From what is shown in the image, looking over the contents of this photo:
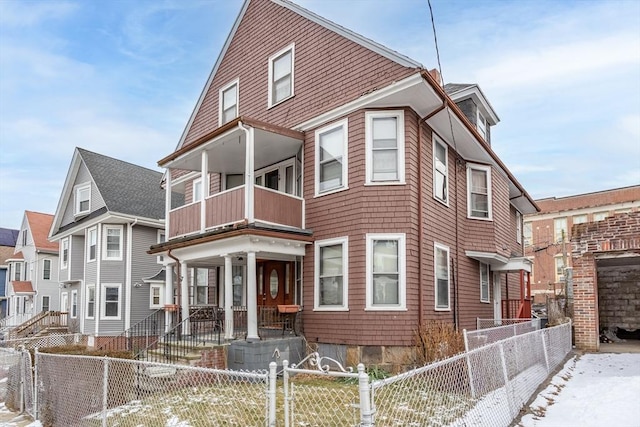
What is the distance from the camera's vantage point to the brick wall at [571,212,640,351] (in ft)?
44.1

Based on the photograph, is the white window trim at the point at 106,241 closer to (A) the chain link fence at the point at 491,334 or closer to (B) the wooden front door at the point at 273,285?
(B) the wooden front door at the point at 273,285

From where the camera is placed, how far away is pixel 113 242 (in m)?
23.1

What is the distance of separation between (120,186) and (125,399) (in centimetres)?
1861

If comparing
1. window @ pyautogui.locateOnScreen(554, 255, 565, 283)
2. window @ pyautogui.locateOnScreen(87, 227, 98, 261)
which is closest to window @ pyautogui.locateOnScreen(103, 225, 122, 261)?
window @ pyautogui.locateOnScreen(87, 227, 98, 261)

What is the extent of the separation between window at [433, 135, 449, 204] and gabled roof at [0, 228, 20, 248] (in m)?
47.2

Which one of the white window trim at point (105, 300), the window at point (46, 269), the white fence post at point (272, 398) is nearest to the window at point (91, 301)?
the white window trim at point (105, 300)

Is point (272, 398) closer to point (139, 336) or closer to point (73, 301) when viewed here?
point (139, 336)

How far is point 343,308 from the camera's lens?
11.3 metres

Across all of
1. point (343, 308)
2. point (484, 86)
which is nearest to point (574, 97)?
point (484, 86)

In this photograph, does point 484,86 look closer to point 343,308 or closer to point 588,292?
point 588,292

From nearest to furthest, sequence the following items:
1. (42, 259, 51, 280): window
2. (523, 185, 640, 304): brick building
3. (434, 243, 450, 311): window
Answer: (434, 243, 450, 311): window, (42, 259, 51, 280): window, (523, 185, 640, 304): brick building

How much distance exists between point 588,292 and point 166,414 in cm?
1169

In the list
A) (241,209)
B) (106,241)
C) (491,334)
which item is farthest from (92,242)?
(491,334)

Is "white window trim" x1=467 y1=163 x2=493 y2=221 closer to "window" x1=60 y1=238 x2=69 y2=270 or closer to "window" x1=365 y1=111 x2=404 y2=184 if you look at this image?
"window" x1=365 y1=111 x2=404 y2=184
